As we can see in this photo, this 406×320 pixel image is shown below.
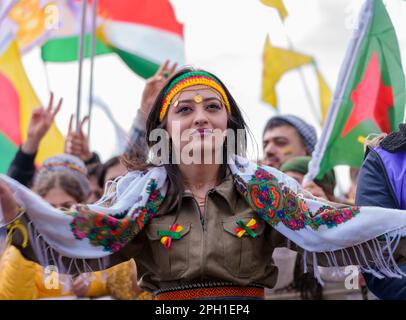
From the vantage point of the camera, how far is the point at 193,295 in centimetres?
308

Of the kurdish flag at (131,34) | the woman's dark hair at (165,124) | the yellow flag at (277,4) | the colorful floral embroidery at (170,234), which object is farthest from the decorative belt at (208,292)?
the kurdish flag at (131,34)

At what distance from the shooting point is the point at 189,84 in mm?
3367

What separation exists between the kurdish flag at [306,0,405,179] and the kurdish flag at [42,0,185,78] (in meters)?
2.26

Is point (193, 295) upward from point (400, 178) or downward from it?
downward

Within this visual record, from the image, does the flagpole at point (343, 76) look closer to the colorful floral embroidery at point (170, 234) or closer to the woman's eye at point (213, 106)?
the woman's eye at point (213, 106)

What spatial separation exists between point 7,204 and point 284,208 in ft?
3.22

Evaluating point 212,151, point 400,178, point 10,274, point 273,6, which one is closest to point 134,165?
point 212,151

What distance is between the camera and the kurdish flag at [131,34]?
744 cm

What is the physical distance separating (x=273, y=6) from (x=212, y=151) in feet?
10.8

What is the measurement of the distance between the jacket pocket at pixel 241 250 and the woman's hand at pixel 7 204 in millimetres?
749

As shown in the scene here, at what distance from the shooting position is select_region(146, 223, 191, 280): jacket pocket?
3.09m

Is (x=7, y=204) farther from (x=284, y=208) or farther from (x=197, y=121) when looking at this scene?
(x=284, y=208)

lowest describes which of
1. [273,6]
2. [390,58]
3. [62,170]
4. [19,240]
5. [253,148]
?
[19,240]
